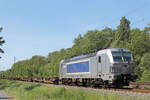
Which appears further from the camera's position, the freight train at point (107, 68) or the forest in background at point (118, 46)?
the forest in background at point (118, 46)

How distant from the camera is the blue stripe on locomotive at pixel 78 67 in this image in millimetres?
24875

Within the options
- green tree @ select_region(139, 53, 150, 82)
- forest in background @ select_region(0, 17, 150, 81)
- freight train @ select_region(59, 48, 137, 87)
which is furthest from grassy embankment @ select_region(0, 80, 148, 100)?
green tree @ select_region(139, 53, 150, 82)

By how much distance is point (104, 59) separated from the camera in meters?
21.2

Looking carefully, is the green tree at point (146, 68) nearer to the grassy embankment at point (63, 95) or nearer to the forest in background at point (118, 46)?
the forest in background at point (118, 46)

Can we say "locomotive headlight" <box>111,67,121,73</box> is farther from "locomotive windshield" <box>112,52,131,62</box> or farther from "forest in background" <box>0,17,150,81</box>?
"forest in background" <box>0,17,150,81</box>

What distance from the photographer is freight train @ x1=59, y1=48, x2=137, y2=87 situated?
782 inches

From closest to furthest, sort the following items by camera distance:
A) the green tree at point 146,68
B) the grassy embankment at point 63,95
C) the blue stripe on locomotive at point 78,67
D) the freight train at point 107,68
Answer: the grassy embankment at point 63,95
the freight train at point 107,68
the blue stripe on locomotive at point 78,67
the green tree at point 146,68

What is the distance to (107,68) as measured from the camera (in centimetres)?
2048

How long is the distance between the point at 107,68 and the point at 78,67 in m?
6.89

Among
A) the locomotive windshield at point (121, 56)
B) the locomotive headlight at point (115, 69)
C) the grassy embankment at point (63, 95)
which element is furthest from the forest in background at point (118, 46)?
the grassy embankment at point (63, 95)

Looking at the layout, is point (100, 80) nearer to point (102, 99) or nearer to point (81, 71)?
point (81, 71)

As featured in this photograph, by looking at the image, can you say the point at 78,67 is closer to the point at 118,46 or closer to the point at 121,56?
the point at 121,56

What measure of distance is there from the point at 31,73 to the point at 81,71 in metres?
70.8

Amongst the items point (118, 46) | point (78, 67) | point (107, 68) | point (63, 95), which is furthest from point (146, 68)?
point (63, 95)
